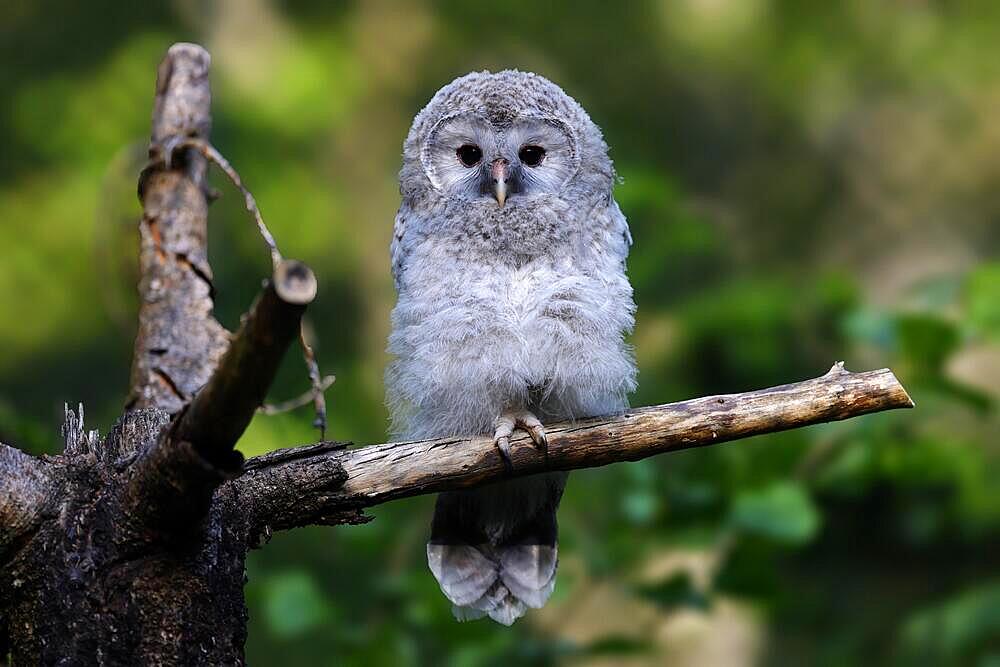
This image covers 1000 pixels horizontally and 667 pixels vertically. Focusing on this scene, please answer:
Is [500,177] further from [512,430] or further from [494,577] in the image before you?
[494,577]

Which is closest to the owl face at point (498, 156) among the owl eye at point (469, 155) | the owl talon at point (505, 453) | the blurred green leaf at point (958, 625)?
the owl eye at point (469, 155)

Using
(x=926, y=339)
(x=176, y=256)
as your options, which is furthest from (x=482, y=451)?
(x=926, y=339)

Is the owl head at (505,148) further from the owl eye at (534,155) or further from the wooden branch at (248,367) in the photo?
the wooden branch at (248,367)

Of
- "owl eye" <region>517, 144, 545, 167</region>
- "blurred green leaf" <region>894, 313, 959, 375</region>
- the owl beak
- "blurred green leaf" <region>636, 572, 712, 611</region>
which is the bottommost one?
"blurred green leaf" <region>636, 572, 712, 611</region>

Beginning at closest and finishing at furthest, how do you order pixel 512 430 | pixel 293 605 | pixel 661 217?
pixel 512 430
pixel 293 605
pixel 661 217

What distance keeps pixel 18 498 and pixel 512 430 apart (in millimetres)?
848

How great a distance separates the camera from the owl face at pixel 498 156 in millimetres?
2375

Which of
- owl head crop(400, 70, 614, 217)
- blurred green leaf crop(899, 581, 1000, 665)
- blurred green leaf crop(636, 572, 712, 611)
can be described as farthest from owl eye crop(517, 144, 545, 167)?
blurred green leaf crop(899, 581, 1000, 665)

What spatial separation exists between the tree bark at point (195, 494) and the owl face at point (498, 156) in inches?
26.8

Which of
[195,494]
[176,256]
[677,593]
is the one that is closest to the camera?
[195,494]

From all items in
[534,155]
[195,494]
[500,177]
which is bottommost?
[195,494]

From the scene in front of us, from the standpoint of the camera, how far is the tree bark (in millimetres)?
1512

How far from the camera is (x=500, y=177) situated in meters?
2.33

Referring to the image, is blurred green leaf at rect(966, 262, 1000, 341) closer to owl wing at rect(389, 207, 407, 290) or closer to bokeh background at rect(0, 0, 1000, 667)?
bokeh background at rect(0, 0, 1000, 667)
